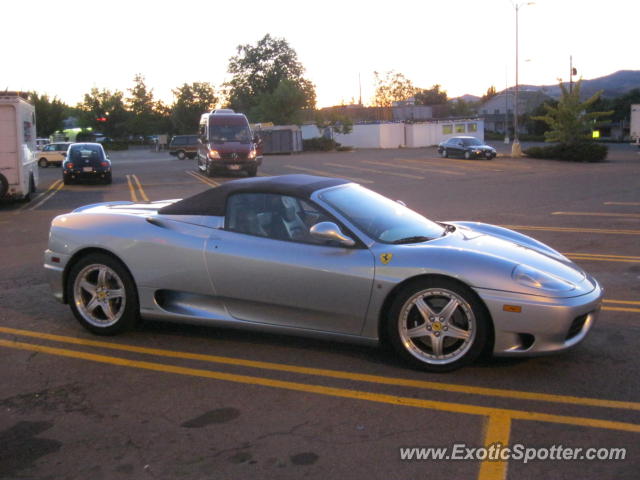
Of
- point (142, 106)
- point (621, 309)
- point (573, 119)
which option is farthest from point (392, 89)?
point (621, 309)

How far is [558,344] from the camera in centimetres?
460

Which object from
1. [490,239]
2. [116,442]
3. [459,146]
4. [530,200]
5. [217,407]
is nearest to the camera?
[116,442]

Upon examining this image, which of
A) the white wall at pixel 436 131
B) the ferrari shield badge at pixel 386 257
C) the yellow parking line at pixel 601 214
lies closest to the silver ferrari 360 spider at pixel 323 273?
the ferrari shield badge at pixel 386 257

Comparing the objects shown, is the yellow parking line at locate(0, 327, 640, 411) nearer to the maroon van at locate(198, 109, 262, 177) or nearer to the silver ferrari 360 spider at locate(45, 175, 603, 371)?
the silver ferrari 360 spider at locate(45, 175, 603, 371)

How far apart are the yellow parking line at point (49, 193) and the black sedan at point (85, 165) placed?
0.57 metres

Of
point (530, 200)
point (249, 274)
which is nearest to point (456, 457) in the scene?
point (249, 274)

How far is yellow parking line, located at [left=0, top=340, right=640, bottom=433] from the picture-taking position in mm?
4008

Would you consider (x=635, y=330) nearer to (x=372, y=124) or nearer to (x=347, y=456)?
(x=347, y=456)

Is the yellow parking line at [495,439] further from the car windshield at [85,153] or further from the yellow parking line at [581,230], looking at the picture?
the car windshield at [85,153]

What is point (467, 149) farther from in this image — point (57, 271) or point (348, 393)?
point (348, 393)

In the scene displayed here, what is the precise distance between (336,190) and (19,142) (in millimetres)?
13406

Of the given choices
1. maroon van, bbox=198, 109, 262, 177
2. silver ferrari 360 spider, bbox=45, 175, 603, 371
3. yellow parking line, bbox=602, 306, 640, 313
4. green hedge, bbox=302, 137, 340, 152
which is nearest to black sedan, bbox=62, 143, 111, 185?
maroon van, bbox=198, 109, 262, 177

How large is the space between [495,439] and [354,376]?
1272 mm

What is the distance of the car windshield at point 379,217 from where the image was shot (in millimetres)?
5219
